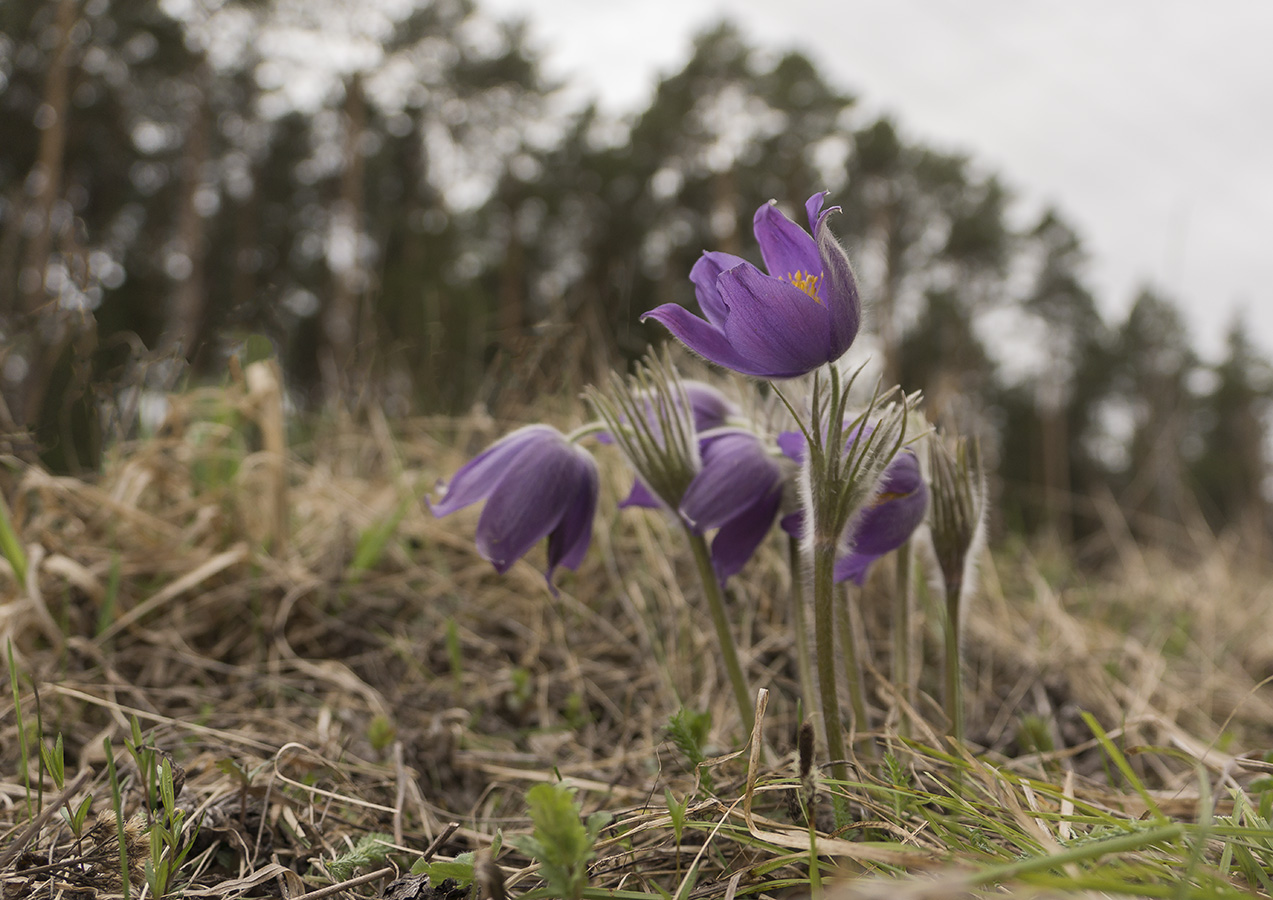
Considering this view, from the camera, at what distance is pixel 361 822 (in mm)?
1005

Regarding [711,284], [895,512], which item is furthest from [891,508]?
[711,284]

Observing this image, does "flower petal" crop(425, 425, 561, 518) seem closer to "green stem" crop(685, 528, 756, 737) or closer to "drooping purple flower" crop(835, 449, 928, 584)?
"green stem" crop(685, 528, 756, 737)

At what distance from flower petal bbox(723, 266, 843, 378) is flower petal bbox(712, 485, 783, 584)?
0.77 ft

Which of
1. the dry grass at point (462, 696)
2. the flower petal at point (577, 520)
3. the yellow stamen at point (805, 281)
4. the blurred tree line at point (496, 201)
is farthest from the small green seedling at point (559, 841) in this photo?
the blurred tree line at point (496, 201)

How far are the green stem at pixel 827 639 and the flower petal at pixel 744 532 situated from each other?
14cm

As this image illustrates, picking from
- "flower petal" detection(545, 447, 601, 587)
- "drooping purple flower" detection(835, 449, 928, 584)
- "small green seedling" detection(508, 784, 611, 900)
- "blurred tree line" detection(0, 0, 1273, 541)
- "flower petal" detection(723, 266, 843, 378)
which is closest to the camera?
"small green seedling" detection(508, 784, 611, 900)

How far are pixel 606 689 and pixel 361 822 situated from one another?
584 millimetres

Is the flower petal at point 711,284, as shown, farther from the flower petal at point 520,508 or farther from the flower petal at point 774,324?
the flower petal at point 520,508

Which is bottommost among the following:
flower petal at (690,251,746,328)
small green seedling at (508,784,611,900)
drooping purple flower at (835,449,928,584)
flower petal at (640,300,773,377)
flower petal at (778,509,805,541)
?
small green seedling at (508,784,611,900)

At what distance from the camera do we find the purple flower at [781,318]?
30.4 inches

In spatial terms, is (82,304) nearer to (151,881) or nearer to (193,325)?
(151,881)

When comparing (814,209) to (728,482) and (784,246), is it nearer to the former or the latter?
(784,246)

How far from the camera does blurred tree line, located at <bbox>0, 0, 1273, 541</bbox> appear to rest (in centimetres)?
975

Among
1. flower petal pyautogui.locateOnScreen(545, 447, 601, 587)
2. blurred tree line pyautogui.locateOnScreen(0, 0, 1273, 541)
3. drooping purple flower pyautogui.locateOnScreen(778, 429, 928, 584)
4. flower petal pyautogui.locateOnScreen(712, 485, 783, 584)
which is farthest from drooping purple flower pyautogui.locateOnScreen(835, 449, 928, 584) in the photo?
blurred tree line pyautogui.locateOnScreen(0, 0, 1273, 541)
